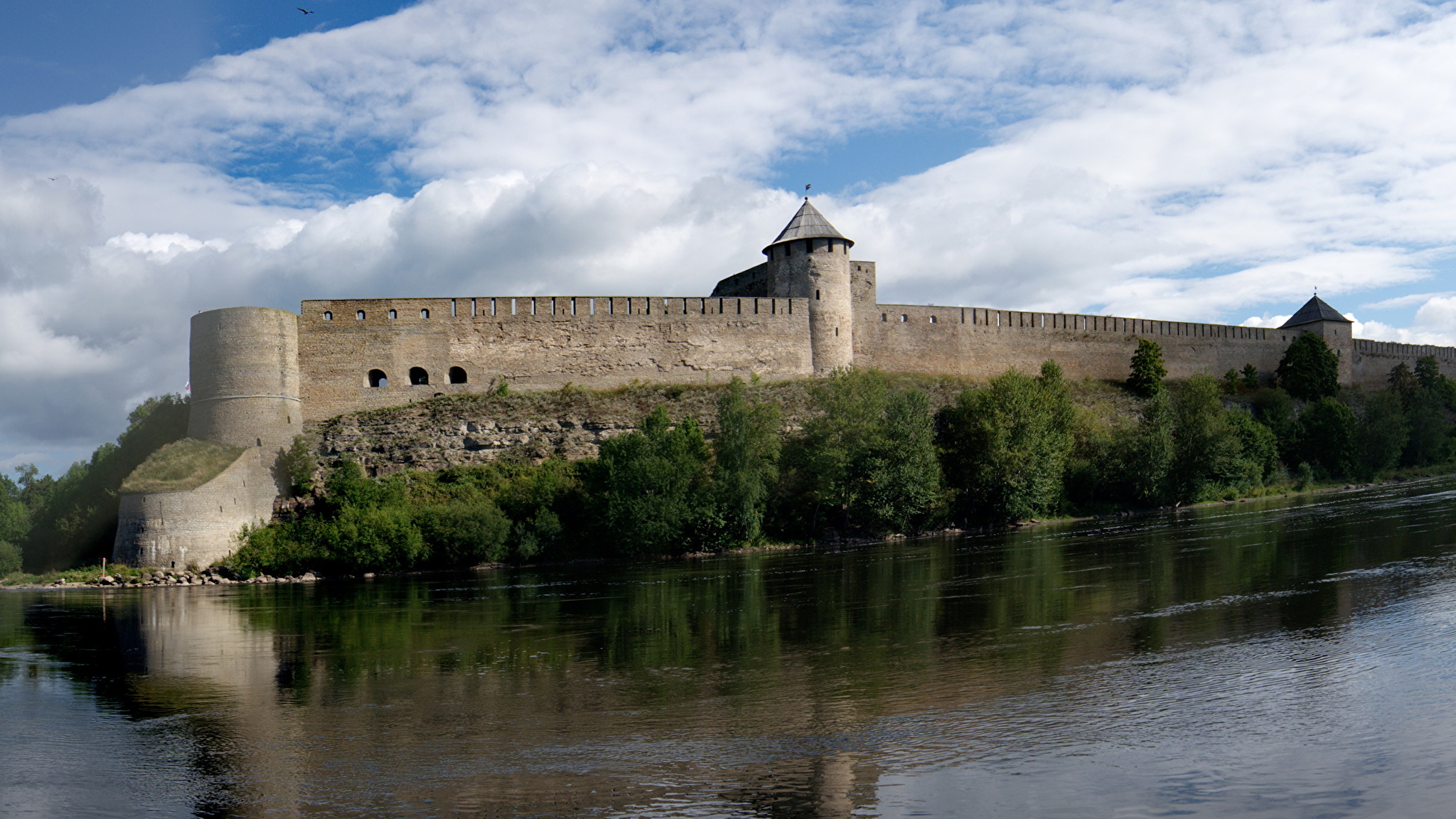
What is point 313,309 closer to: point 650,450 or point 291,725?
point 650,450

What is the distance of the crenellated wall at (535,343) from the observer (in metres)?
27.9

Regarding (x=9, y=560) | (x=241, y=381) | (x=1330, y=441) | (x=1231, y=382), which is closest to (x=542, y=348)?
(x=241, y=381)

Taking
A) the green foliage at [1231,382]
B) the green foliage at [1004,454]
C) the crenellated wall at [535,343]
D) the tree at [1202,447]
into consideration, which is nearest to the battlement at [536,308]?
the crenellated wall at [535,343]

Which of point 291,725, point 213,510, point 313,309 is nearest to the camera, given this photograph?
point 291,725

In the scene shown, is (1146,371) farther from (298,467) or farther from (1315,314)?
(298,467)

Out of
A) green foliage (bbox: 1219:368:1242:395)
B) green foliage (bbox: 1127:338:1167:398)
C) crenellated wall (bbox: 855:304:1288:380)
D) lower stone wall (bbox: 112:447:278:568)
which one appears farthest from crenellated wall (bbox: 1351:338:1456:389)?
lower stone wall (bbox: 112:447:278:568)

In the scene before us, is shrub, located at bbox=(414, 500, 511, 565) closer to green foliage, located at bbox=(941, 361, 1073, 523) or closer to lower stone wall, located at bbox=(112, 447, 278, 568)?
lower stone wall, located at bbox=(112, 447, 278, 568)

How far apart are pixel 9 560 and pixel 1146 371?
119 ft

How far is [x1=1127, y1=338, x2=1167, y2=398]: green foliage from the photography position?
36906 millimetres

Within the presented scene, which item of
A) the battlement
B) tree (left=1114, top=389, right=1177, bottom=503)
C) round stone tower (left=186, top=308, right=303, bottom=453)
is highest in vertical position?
the battlement

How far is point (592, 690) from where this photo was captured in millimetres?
9148

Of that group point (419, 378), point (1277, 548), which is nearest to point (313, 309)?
point (419, 378)

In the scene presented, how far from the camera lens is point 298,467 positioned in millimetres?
25469

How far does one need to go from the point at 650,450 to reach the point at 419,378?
787 centimetres
